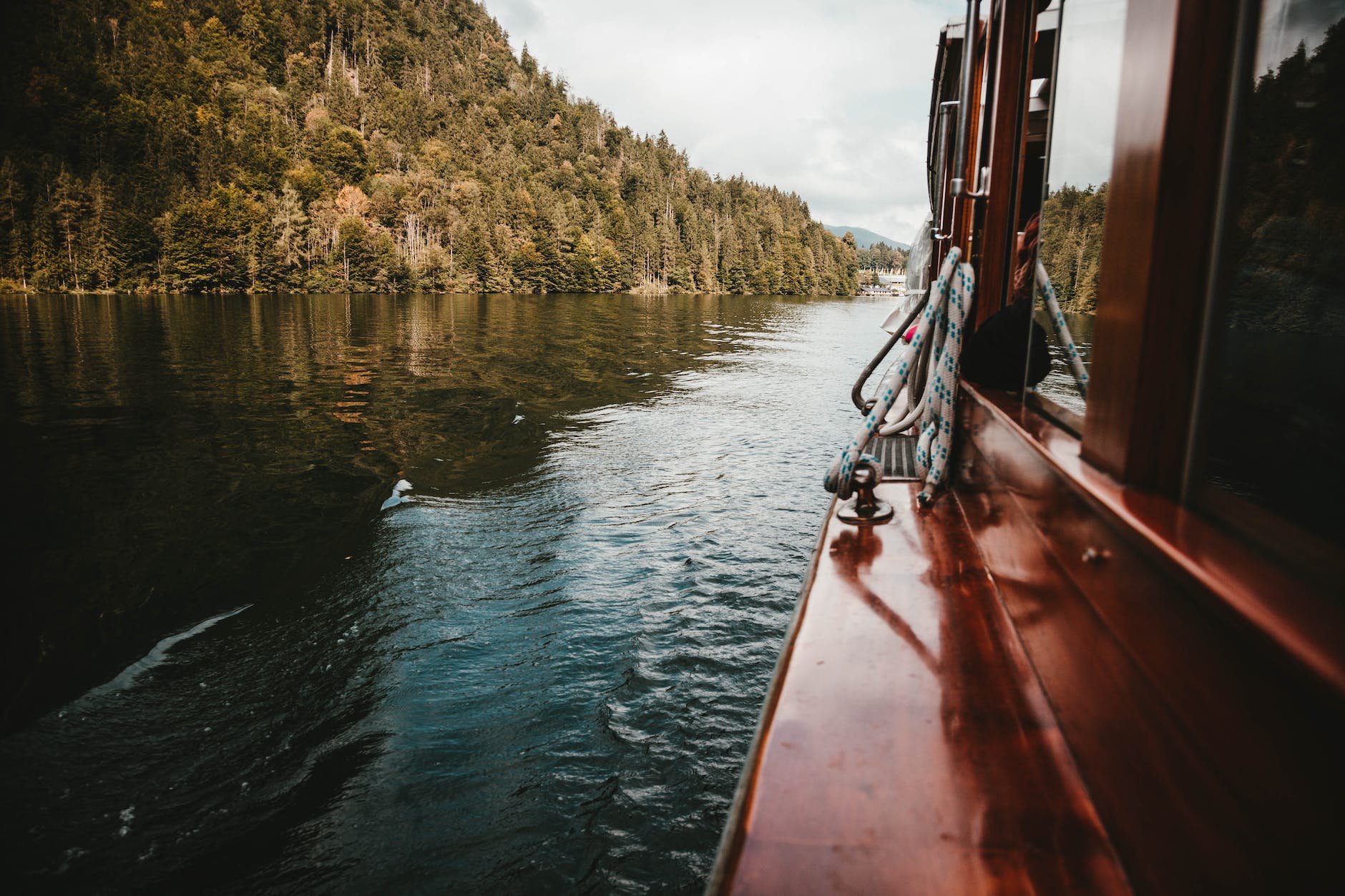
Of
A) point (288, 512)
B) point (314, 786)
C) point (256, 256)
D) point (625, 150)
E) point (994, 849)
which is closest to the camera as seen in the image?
point (994, 849)

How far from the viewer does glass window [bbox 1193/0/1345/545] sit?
3.12ft

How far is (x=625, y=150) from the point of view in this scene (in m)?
120

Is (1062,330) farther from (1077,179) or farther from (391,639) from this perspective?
(391,639)

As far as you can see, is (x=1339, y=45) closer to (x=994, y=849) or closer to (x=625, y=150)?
(x=994, y=849)

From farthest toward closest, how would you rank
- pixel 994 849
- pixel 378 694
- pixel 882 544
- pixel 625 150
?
pixel 625 150
pixel 378 694
pixel 882 544
pixel 994 849

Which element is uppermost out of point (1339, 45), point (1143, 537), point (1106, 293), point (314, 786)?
point (1339, 45)

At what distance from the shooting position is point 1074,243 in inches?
78.0

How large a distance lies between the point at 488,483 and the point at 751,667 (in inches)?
157

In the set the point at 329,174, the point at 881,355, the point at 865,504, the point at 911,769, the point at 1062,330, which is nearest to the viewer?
the point at 911,769

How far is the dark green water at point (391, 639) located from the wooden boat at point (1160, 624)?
143 centimetres

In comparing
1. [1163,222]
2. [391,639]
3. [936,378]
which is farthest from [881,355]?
[391,639]

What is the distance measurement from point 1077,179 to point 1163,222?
90 centimetres

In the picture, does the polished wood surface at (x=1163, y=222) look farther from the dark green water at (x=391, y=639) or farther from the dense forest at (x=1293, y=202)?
the dark green water at (x=391, y=639)

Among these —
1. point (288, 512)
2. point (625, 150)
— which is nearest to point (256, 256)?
point (288, 512)
